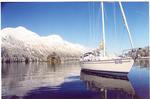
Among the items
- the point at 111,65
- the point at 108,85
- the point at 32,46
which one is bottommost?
the point at 108,85

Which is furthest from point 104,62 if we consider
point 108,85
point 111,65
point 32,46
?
point 32,46

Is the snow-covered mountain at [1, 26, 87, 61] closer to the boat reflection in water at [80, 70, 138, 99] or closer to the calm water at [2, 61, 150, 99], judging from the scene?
the calm water at [2, 61, 150, 99]

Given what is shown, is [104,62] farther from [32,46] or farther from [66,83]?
[32,46]

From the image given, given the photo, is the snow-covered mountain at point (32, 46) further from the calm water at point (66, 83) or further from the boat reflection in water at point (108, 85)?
the boat reflection in water at point (108, 85)

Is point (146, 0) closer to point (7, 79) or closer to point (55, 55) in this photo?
point (55, 55)

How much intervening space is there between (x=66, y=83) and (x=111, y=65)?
1.26 feet

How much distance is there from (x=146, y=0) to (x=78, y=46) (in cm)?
64

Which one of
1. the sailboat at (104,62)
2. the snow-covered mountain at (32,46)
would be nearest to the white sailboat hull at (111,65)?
the sailboat at (104,62)

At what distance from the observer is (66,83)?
323cm

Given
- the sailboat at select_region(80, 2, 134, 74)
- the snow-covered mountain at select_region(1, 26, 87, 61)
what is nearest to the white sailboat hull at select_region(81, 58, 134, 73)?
Result: the sailboat at select_region(80, 2, 134, 74)

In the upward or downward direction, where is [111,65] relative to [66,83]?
upward

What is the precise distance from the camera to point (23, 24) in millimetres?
3180

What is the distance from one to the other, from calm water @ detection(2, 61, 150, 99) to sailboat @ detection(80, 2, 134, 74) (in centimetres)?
5

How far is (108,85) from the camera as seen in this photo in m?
3.25
